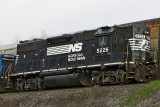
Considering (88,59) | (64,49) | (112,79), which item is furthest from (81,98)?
(64,49)

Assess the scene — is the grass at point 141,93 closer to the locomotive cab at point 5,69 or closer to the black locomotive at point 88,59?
the black locomotive at point 88,59

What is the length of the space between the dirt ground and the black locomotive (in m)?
1.57

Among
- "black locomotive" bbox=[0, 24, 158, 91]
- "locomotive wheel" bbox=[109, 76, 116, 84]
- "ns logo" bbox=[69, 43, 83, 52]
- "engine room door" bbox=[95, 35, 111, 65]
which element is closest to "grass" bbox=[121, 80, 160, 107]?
"black locomotive" bbox=[0, 24, 158, 91]

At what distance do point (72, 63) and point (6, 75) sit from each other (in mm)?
5419

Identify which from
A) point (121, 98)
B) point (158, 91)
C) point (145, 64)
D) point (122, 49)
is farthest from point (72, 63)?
point (158, 91)

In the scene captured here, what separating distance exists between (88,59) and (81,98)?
3.42 meters

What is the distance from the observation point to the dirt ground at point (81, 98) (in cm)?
853

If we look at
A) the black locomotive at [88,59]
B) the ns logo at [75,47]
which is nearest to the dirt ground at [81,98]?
the black locomotive at [88,59]

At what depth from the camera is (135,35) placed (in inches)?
456

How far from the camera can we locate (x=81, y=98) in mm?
9508

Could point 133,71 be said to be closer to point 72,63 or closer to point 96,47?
point 96,47

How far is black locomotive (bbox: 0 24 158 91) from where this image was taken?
11.4 meters

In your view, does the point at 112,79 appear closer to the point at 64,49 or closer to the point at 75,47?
the point at 75,47

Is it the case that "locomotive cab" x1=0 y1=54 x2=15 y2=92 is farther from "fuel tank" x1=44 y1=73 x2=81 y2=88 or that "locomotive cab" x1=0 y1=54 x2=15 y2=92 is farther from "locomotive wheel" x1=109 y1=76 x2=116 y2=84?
"locomotive wheel" x1=109 y1=76 x2=116 y2=84
